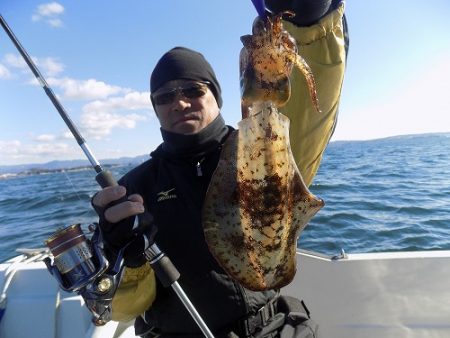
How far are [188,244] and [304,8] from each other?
1.67 m

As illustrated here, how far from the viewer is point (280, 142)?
155 centimetres

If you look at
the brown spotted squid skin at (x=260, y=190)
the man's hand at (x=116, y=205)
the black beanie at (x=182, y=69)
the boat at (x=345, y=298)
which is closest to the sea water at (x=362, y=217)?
the boat at (x=345, y=298)

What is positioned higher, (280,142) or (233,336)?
(280,142)

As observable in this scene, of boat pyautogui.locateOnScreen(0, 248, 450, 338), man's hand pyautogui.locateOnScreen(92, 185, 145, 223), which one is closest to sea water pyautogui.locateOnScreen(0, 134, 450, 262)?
boat pyautogui.locateOnScreen(0, 248, 450, 338)

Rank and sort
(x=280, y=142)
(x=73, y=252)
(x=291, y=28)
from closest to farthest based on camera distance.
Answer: (x=280, y=142), (x=291, y=28), (x=73, y=252)

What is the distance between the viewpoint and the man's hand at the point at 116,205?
6.02 feet

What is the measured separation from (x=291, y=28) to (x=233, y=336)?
1988 mm

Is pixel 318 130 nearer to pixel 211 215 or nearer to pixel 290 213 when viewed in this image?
pixel 290 213

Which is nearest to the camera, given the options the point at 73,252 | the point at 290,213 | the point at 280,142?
the point at 280,142

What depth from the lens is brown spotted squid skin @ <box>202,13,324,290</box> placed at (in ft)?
4.76

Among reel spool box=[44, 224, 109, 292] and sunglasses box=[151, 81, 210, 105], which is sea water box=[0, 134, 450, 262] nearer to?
sunglasses box=[151, 81, 210, 105]

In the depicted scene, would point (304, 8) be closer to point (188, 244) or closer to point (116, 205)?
point (116, 205)

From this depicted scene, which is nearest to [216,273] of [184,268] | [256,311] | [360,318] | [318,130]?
[184,268]

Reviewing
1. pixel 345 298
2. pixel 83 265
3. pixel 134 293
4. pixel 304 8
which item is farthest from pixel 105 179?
pixel 345 298
